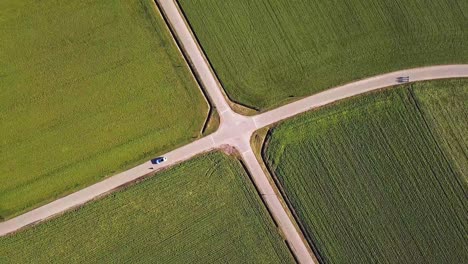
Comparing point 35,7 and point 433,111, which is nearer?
point 35,7

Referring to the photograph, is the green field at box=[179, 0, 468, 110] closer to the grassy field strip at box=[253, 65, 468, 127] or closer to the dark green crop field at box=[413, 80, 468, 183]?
the grassy field strip at box=[253, 65, 468, 127]

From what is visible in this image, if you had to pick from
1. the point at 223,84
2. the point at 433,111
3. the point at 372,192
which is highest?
the point at 223,84

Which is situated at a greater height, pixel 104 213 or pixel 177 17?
pixel 177 17

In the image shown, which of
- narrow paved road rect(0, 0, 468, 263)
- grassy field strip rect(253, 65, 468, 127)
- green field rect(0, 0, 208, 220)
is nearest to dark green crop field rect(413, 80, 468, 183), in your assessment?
grassy field strip rect(253, 65, 468, 127)

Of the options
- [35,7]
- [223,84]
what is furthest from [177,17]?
[35,7]

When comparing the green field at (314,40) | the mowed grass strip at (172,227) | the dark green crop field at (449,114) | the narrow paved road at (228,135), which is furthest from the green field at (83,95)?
the dark green crop field at (449,114)

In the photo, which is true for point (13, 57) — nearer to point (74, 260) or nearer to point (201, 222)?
point (74, 260)
